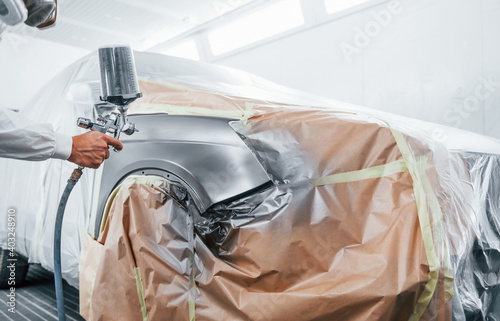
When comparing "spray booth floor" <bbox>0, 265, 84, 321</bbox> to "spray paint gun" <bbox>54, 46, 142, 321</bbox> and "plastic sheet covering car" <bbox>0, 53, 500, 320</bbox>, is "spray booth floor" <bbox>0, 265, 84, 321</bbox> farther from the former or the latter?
"spray paint gun" <bbox>54, 46, 142, 321</bbox>

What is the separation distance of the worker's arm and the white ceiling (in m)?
4.41

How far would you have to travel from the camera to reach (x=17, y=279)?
2758 millimetres

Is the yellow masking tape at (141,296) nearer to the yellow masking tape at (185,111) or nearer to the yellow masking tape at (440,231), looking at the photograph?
the yellow masking tape at (185,111)

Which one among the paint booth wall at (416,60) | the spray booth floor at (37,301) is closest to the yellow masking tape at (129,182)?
the spray booth floor at (37,301)

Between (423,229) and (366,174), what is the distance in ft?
0.69

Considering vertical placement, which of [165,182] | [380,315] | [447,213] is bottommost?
[380,315]

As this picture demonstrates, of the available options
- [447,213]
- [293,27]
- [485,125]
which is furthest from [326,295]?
[293,27]

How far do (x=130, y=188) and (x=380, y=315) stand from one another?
912mm

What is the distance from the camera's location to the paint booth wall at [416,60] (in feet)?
12.3

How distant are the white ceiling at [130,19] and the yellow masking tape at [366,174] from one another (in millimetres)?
4686

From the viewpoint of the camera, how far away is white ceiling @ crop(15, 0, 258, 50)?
18.5 ft

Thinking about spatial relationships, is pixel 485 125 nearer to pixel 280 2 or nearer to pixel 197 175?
pixel 280 2

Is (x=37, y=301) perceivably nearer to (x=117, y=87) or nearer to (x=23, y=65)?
(x=117, y=87)

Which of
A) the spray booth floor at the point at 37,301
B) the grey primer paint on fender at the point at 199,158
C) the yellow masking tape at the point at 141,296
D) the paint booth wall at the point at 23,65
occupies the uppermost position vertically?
the paint booth wall at the point at 23,65
